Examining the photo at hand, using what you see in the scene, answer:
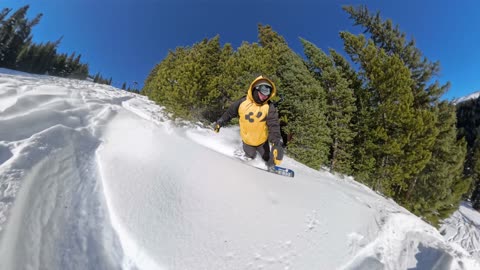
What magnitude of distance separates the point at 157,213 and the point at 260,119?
356 cm

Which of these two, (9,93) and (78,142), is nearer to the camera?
(78,142)

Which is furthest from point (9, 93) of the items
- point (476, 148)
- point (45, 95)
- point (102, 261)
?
point (476, 148)

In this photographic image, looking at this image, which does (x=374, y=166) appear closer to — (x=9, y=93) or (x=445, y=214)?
(x=445, y=214)

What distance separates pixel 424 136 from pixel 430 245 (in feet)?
53.2

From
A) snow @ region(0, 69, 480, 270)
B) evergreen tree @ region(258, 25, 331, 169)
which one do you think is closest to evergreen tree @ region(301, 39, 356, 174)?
evergreen tree @ region(258, 25, 331, 169)

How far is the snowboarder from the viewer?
558 cm

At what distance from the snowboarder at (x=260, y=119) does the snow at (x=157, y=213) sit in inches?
41.3

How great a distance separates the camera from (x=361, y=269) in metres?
2.89

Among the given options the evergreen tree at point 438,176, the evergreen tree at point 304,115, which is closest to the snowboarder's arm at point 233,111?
the evergreen tree at point 304,115

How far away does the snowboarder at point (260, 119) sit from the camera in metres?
5.58

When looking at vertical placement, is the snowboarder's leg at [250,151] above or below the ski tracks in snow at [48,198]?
above

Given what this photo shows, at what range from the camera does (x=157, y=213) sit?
2.93 meters

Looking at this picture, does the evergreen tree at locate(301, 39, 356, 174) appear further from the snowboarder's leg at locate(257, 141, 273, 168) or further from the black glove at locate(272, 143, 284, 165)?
the black glove at locate(272, 143, 284, 165)

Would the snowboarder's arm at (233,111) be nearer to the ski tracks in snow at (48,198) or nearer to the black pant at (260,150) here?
the black pant at (260,150)
